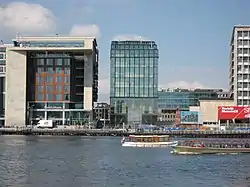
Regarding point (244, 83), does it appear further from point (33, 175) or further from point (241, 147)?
point (33, 175)

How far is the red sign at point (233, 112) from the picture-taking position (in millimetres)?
179875

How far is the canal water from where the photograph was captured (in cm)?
5678

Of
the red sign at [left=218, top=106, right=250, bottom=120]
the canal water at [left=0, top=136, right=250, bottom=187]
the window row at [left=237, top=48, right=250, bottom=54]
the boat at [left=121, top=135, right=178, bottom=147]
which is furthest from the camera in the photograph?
the window row at [left=237, top=48, right=250, bottom=54]

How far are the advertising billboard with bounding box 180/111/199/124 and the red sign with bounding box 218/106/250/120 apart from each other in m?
11.1

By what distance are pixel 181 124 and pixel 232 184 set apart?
143m

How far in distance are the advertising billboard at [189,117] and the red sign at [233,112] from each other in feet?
36.3

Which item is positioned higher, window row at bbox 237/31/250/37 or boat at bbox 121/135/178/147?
window row at bbox 237/31/250/37

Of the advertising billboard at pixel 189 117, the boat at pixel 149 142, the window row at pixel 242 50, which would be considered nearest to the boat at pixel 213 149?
the boat at pixel 149 142

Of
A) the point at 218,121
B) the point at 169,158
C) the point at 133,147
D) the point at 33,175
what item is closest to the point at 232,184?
the point at 33,175

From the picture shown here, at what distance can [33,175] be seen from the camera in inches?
2443

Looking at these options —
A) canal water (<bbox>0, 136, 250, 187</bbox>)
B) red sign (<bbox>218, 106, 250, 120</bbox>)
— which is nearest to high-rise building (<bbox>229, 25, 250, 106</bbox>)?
red sign (<bbox>218, 106, 250, 120</bbox>)

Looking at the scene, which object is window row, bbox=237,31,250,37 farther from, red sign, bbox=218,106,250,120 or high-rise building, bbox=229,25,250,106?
red sign, bbox=218,106,250,120

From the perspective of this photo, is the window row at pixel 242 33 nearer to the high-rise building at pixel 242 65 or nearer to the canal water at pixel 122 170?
the high-rise building at pixel 242 65

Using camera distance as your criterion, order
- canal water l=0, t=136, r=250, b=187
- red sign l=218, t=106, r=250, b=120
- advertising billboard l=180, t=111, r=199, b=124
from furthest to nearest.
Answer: advertising billboard l=180, t=111, r=199, b=124 → red sign l=218, t=106, r=250, b=120 → canal water l=0, t=136, r=250, b=187
